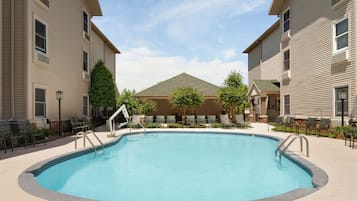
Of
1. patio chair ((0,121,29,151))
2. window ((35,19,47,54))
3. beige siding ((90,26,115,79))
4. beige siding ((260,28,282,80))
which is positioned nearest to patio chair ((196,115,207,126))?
beige siding ((260,28,282,80))

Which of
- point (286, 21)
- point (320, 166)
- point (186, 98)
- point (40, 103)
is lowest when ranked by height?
point (320, 166)

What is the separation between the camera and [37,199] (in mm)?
4504

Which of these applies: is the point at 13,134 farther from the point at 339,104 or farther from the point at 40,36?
the point at 339,104

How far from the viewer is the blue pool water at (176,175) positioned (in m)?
6.36

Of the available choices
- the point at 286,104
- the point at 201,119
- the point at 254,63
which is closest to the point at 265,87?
the point at 286,104

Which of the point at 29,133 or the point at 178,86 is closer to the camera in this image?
the point at 29,133

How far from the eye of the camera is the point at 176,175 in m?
8.08

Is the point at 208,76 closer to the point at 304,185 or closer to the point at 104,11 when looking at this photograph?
the point at 104,11

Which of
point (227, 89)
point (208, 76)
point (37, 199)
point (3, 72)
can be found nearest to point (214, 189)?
point (37, 199)

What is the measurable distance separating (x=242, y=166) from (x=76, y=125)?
A: 11.3m

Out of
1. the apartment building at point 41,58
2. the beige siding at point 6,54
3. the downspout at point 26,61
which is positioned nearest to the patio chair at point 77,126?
the apartment building at point 41,58

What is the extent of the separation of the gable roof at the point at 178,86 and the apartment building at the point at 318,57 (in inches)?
297

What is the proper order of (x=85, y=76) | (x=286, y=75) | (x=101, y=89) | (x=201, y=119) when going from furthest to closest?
(x=201, y=119) < (x=101, y=89) < (x=85, y=76) < (x=286, y=75)

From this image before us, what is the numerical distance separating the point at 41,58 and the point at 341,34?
15735mm
